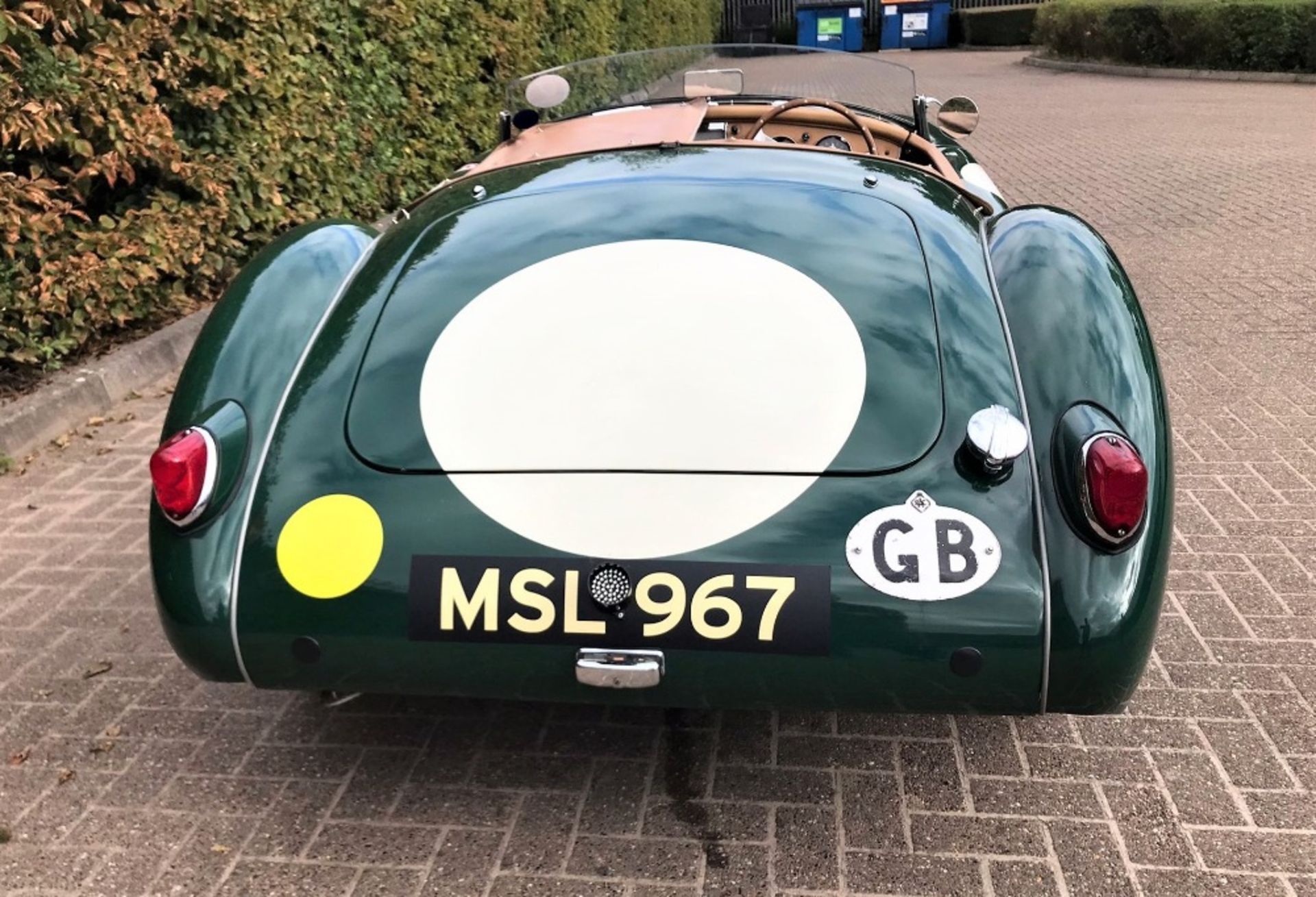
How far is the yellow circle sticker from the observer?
209cm

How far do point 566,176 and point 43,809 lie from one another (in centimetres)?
Result: 197

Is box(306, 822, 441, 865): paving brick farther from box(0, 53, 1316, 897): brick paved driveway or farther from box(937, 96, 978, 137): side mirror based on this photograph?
box(937, 96, 978, 137): side mirror

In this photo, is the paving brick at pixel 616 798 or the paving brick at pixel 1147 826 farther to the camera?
the paving brick at pixel 616 798

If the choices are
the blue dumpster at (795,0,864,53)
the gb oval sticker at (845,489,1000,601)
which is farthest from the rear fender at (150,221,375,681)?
the blue dumpster at (795,0,864,53)

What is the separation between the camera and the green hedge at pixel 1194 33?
17.2 meters

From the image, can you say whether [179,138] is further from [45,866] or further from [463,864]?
[463,864]

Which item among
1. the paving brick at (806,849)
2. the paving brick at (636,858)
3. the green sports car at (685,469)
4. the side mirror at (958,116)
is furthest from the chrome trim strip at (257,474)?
the side mirror at (958,116)

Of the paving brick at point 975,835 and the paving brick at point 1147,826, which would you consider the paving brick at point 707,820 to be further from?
the paving brick at point 1147,826

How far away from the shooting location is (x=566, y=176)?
3.00 meters

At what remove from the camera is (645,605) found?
2012 mm

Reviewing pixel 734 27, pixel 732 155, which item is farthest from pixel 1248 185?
pixel 734 27

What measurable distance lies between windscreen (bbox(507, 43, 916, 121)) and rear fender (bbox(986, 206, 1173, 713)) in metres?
1.73

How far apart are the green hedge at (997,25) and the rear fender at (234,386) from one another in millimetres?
27418

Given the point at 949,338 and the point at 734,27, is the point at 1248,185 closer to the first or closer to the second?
the point at 949,338
